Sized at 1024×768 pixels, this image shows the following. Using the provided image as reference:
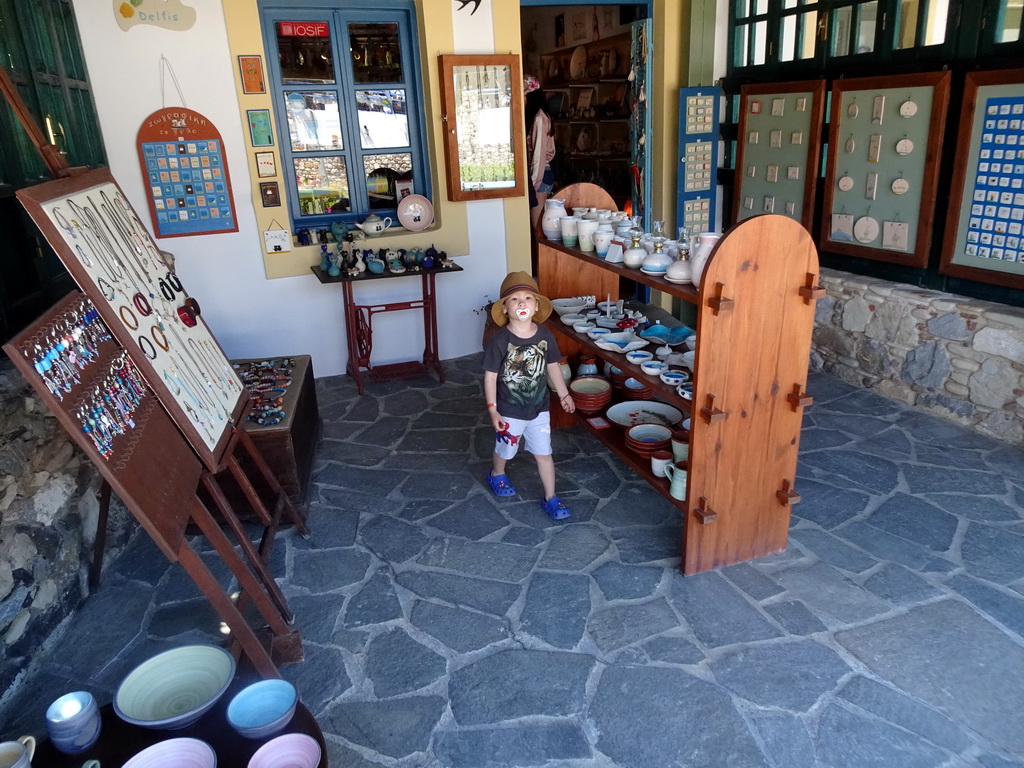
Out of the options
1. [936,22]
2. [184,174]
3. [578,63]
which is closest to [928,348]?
[936,22]

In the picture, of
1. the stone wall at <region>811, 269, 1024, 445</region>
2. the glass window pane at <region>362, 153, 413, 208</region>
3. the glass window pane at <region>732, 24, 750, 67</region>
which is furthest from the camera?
the glass window pane at <region>732, 24, 750, 67</region>

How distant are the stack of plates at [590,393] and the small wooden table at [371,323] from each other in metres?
1.73

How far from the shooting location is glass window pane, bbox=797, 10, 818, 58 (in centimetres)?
589

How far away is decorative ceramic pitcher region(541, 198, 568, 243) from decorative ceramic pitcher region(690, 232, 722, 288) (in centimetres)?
140

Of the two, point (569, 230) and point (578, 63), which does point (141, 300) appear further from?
point (578, 63)

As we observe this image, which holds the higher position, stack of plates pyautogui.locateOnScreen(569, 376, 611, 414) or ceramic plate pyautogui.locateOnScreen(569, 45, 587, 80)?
ceramic plate pyautogui.locateOnScreen(569, 45, 587, 80)

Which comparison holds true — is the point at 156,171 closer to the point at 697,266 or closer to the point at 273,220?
the point at 273,220

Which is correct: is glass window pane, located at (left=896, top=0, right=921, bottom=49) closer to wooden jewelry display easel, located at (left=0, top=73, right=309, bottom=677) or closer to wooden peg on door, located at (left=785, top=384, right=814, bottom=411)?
wooden peg on door, located at (left=785, top=384, right=814, bottom=411)

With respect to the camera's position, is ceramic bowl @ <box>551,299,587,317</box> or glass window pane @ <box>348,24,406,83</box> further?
glass window pane @ <box>348,24,406,83</box>

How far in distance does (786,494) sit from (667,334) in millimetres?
1177

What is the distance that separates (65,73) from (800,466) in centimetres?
537

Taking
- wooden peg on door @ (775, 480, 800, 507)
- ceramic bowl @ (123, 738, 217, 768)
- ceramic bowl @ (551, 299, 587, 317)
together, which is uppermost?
ceramic bowl @ (551, 299, 587, 317)

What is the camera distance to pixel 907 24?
516 cm

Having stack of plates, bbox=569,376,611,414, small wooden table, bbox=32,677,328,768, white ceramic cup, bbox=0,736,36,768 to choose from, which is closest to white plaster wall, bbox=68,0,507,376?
stack of plates, bbox=569,376,611,414
